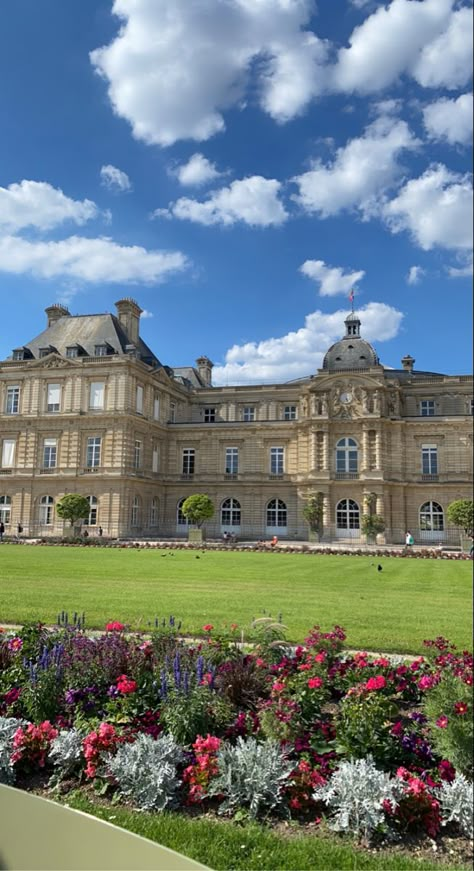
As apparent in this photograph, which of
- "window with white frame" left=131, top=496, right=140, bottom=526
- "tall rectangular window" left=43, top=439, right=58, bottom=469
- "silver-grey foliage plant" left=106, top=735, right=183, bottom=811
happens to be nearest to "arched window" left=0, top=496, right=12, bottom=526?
"silver-grey foliage plant" left=106, top=735, right=183, bottom=811

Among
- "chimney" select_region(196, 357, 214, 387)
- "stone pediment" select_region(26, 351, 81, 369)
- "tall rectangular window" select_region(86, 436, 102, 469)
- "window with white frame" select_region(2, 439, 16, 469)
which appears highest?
"chimney" select_region(196, 357, 214, 387)

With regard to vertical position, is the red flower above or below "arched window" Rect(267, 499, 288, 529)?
below

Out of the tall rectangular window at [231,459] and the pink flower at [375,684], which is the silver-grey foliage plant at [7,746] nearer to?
the pink flower at [375,684]

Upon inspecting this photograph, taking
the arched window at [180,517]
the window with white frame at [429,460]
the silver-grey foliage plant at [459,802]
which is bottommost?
the silver-grey foliage plant at [459,802]

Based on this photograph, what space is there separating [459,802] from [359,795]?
61cm

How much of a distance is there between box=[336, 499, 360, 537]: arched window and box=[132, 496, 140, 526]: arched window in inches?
469

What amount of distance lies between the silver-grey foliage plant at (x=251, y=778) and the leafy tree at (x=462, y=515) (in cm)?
229

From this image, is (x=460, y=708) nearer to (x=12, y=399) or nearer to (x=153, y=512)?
(x=12, y=399)

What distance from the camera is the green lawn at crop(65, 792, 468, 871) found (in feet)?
10.7

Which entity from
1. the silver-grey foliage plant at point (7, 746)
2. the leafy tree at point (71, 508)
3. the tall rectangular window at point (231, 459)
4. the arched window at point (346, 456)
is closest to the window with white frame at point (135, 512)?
the tall rectangular window at point (231, 459)

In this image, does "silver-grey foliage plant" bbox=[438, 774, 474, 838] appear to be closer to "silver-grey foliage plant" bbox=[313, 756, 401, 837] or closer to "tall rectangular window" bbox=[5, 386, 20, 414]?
"silver-grey foliage plant" bbox=[313, 756, 401, 837]

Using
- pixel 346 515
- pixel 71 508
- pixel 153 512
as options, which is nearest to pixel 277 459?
pixel 346 515

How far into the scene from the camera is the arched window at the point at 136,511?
33750mm

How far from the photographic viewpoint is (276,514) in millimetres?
39375
